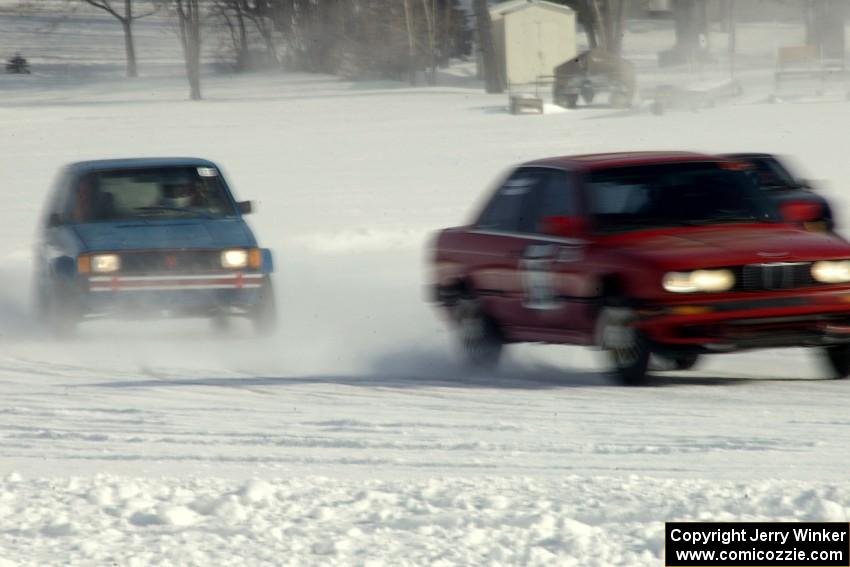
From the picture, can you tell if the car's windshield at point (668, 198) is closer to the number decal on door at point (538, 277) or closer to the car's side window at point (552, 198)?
the car's side window at point (552, 198)

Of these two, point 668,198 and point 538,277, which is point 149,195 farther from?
point 668,198

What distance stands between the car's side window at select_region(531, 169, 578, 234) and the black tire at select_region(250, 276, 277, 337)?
10.5ft

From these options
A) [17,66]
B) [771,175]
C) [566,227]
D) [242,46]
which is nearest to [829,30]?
[242,46]

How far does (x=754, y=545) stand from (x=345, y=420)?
3455mm

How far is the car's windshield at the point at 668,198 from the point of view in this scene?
10094 mm

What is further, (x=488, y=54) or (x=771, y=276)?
(x=488, y=54)

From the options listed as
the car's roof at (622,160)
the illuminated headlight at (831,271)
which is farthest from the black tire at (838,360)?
the car's roof at (622,160)

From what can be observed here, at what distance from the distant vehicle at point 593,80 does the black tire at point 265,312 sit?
41.0m

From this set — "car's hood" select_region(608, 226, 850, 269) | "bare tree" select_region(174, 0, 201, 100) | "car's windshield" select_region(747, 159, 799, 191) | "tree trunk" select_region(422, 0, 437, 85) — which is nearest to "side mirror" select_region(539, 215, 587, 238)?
"car's hood" select_region(608, 226, 850, 269)

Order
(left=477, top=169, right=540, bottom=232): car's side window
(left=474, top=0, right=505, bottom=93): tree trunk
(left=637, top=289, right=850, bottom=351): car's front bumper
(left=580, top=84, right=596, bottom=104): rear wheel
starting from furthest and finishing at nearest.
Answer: (left=474, top=0, right=505, bottom=93): tree trunk, (left=580, top=84, right=596, bottom=104): rear wheel, (left=477, top=169, right=540, bottom=232): car's side window, (left=637, top=289, right=850, bottom=351): car's front bumper

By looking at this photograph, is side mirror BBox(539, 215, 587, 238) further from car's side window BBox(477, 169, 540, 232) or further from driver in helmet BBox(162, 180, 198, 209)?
driver in helmet BBox(162, 180, 198, 209)

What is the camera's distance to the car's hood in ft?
30.6

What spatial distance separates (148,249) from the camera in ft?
42.6

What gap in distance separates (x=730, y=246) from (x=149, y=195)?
601 cm
